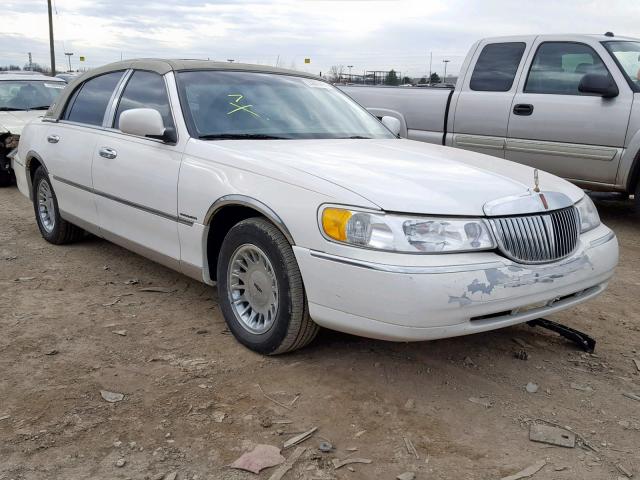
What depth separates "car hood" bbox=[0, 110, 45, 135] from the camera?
912cm

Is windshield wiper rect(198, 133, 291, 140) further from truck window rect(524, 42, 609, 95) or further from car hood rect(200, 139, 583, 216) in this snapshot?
truck window rect(524, 42, 609, 95)

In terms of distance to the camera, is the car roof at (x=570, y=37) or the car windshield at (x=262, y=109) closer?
the car windshield at (x=262, y=109)

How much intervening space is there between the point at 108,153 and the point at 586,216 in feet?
10.5

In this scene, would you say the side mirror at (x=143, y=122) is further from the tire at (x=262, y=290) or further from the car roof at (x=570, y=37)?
the car roof at (x=570, y=37)

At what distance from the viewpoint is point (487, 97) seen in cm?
748

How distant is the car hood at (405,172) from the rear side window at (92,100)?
5.48 feet

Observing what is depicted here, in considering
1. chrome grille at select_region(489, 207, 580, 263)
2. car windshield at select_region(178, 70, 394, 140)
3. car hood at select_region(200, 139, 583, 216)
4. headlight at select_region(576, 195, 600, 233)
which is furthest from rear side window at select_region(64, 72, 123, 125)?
headlight at select_region(576, 195, 600, 233)

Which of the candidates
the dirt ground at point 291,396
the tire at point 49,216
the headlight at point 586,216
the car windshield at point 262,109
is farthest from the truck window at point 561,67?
the tire at point 49,216

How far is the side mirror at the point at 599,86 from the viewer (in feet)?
21.3

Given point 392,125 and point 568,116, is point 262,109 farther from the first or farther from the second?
point 568,116

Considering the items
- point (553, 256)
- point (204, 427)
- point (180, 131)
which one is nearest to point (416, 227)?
point (553, 256)

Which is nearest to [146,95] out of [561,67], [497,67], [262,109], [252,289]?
[262,109]

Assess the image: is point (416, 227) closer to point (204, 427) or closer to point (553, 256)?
point (553, 256)

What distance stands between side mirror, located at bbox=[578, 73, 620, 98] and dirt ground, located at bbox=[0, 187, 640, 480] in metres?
2.86
